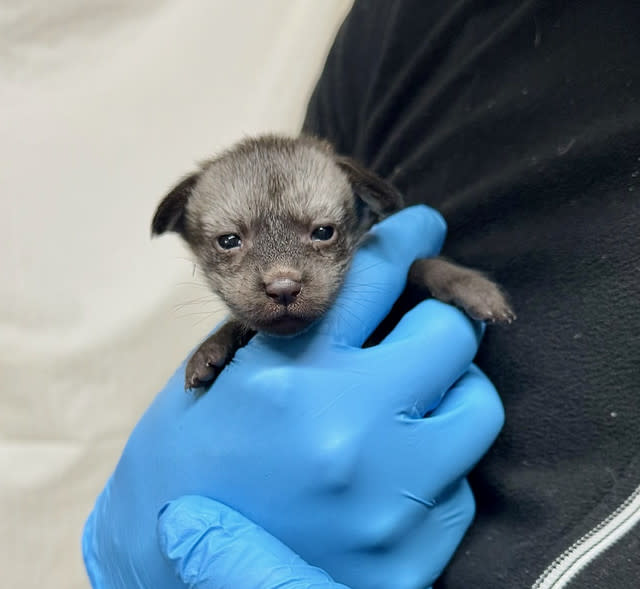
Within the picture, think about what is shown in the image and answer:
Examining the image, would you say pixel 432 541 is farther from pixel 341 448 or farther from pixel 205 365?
pixel 205 365

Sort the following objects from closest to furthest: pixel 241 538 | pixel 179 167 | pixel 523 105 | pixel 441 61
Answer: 1. pixel 241 538
2. pixel 523 105
3. pixel 441 61
4. pixel 179 167

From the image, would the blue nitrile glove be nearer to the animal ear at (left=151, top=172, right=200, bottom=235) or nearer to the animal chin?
the animal chin

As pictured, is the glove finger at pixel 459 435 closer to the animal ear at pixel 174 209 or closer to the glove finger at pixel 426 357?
the glove finger at pixel 426 357

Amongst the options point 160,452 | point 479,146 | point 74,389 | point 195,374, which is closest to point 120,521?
point 160,452

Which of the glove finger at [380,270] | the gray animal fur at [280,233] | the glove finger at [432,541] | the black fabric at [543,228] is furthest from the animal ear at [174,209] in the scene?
the glove finger at [432,541]

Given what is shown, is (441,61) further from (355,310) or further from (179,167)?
(179,167)

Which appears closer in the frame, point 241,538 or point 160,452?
point 241,538

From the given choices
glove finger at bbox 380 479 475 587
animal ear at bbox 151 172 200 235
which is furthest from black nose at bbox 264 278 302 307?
glove finger at bbox 380 479 475 587

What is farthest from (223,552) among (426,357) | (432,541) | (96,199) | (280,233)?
(96,199)
